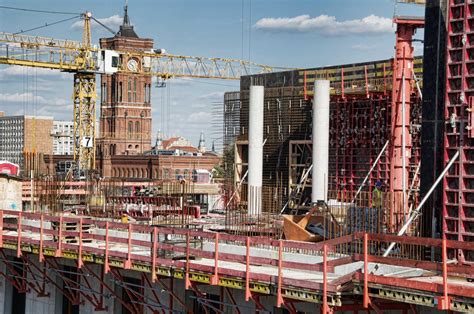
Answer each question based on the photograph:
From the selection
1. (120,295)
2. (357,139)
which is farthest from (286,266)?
(357,139)

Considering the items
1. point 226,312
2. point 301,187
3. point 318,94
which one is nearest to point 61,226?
point 226,312

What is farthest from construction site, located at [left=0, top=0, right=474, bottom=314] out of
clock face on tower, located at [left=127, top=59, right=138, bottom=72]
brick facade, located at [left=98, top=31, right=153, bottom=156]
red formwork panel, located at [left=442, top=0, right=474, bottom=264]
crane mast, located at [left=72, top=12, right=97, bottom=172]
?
brick facade, located at [left=98, top=31, right=153, bottom=156]

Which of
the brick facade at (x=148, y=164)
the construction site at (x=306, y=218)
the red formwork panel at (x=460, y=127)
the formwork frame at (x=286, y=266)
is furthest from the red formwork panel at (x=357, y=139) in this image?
the brick facade at (x=148, y=164)

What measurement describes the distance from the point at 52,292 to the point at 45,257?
1.76 metres

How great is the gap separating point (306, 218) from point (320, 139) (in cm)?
1017

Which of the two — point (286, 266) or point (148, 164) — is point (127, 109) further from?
point (286, 266)

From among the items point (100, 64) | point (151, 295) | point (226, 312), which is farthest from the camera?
point (100, 64)

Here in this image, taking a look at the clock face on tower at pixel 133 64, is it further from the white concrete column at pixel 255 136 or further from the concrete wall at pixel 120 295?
the concrete wall at pixel 120 295

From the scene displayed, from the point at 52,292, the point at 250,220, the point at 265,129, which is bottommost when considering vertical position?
the point at 52,292

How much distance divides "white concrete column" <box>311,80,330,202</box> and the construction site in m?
0.06

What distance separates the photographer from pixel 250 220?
3625 cm

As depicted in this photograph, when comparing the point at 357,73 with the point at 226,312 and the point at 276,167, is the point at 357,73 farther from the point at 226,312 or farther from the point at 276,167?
the point at 226,312

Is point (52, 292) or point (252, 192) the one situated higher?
point (252, 192)

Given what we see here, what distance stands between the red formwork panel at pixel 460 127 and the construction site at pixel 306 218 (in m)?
0.04
